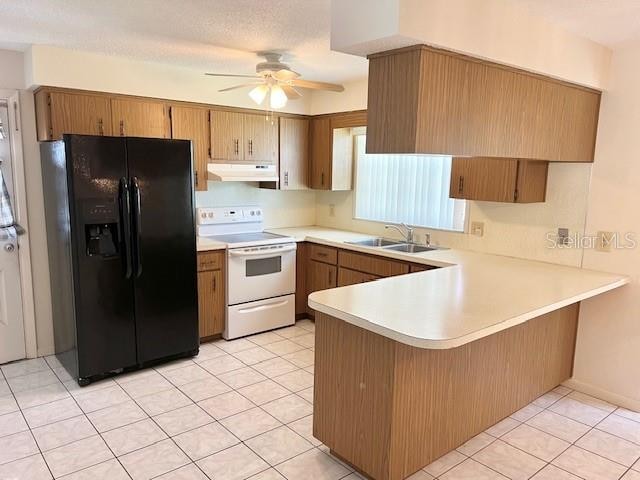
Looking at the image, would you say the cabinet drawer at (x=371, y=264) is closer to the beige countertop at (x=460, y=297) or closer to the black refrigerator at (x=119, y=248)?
the beige countertop at (x=460, y=297)

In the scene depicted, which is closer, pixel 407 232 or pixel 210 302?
pixel 210 302

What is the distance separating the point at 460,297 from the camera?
2.43 meters

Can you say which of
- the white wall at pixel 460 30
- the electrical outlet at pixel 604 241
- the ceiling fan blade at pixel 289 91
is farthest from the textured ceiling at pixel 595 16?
the ceiling fan blade at pixel 289 91

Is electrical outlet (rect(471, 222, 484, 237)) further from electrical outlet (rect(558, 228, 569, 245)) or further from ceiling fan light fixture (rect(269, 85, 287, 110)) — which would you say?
ceiling fan light fixture (rect(269, 85, 287, 110))

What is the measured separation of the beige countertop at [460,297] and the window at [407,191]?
2.46 feet

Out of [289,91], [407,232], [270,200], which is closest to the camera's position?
[289,91]

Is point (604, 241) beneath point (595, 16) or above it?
beneath

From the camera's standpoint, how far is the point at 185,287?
3635 mm

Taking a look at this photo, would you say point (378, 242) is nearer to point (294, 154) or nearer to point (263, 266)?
point (263, 266)

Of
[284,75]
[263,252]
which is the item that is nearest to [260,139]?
[263,252]

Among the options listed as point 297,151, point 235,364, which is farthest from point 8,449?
point 297,151

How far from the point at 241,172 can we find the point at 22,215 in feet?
5.83

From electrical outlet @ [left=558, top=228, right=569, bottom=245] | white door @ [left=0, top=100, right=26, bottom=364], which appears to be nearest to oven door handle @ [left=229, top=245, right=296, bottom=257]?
white door @ [left=0, top=100, right=26, bottom=364]

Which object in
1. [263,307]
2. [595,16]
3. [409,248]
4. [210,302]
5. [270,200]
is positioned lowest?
[263,307]
